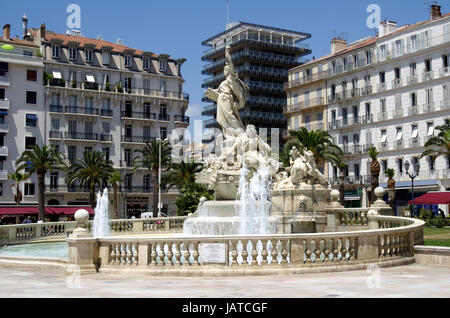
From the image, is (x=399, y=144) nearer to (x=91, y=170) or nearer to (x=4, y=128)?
(x=91, y=170)

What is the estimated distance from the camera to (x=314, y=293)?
10.6 meters

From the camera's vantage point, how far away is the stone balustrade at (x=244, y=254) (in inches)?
535

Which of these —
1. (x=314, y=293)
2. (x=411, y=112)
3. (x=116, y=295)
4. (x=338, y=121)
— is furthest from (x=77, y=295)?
(x=338, y=121)

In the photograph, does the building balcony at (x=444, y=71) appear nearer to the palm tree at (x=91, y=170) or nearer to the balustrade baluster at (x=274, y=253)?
the palm tree at (x=91, y=170)

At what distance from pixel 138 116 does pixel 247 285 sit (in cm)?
6537

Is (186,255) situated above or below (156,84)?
below

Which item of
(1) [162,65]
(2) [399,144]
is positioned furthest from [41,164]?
(2) [399,144]

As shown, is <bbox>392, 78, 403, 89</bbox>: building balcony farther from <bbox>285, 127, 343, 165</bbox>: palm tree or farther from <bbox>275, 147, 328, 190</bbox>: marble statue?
<bbox>275, 147, 328, 190</bbox>: marble statue

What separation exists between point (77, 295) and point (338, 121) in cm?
6308

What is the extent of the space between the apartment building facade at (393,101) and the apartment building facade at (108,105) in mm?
20686

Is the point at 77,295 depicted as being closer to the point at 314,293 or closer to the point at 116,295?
the point at 116,295

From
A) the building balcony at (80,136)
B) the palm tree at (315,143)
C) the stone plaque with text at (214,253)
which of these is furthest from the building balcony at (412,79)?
the stone plaque with text at (214,253)

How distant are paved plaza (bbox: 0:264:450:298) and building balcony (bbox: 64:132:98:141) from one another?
2272 inches

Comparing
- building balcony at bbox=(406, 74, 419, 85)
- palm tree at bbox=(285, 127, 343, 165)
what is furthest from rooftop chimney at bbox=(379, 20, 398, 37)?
palm tree at bbox=(285, 127, 343, 165)
